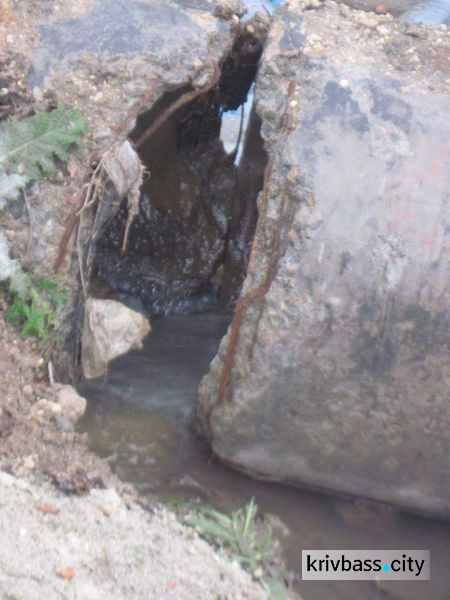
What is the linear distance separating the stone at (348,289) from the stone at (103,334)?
1.42 feet

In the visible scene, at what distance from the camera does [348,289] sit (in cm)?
264

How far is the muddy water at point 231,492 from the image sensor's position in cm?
285

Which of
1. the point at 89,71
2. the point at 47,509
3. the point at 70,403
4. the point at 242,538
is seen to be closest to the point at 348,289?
the point at 242,538

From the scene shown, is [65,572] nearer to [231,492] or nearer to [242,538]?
[242,538]

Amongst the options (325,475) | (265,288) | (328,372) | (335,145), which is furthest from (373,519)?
(335,145)

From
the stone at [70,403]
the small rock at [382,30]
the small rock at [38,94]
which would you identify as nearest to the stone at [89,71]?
the small rock at [38,94]

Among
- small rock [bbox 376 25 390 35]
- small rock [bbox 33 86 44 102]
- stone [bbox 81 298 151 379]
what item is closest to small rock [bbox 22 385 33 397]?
stone [bbox 81 298 151 379]

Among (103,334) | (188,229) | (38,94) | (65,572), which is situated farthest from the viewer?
(188,229)

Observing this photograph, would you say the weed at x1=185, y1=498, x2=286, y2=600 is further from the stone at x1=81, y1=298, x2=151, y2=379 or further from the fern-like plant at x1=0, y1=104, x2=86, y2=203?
the fern-like plant at x1=0, y1=104, x2=86, y2=203

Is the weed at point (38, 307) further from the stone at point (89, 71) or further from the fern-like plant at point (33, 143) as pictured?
the fern-like plant at point (33, 143)

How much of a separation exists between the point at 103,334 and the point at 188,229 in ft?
4.50

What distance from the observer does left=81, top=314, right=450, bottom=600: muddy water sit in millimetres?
2846

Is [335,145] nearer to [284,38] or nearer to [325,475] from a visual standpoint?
[284,38]

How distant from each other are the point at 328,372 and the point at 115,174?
93cm
